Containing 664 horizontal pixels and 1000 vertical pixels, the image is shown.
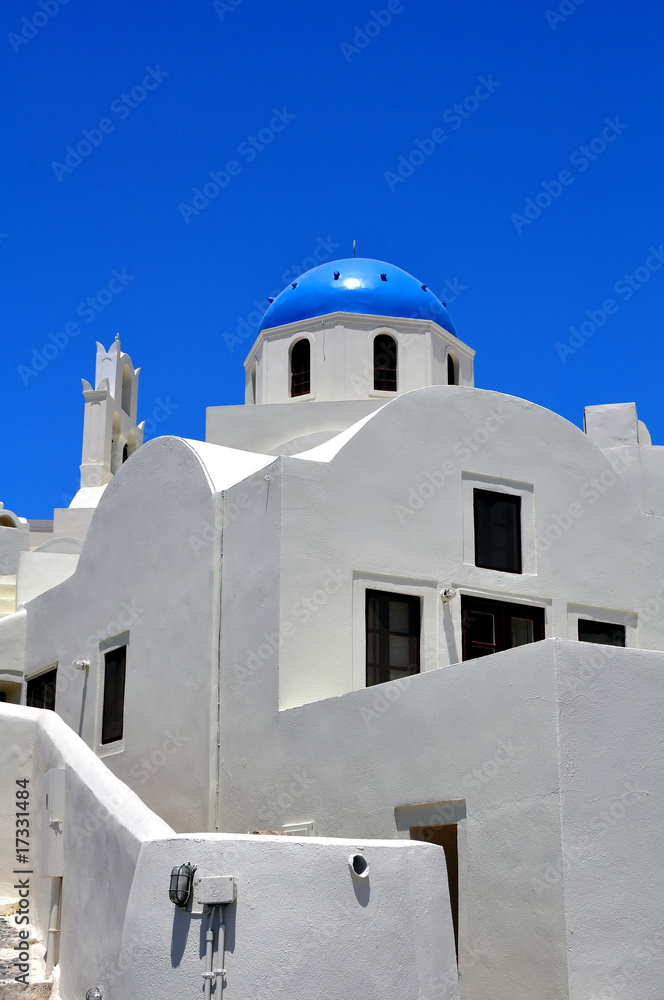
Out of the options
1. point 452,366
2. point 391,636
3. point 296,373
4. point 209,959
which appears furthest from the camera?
point 452,366

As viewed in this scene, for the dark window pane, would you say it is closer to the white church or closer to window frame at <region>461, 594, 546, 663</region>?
the white church

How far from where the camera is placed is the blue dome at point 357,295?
901 inches

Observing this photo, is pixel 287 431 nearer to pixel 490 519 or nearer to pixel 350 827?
pixel 490 519

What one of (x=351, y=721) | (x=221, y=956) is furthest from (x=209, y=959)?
(x=351, y=721)

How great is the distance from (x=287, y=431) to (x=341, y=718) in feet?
30.3

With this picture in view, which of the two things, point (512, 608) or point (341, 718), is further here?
point (512, 608)

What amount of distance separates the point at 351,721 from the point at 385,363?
430 inches

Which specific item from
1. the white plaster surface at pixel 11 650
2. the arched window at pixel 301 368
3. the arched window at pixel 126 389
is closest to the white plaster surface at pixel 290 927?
the white plaster surface at pixel 11 650

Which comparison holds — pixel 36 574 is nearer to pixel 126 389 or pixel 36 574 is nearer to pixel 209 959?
pixel 126 389

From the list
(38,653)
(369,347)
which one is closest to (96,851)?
(38,653)

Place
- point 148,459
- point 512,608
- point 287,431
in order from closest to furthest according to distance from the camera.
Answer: point 512,608 < point 148,459 < point 287,431

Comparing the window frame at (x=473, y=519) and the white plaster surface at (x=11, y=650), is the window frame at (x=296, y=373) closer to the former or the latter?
the white plaster surface at (x=11, y=650)

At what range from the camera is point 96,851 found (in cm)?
1092

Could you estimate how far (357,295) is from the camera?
75.3ft
